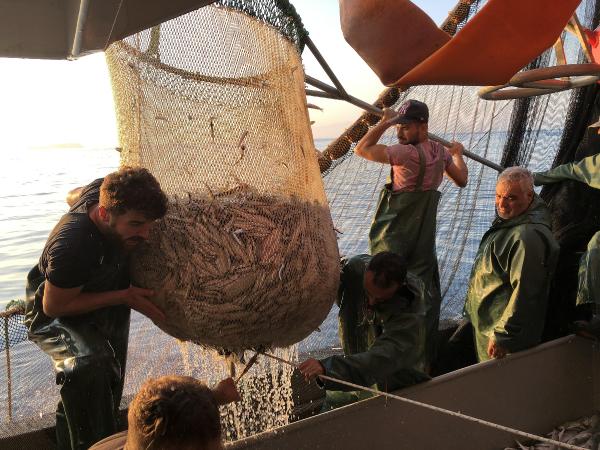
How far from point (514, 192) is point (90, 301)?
7.34 feet

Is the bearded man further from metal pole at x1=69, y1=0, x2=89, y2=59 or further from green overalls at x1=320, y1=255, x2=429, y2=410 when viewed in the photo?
green overalls at x1=320, y1=255, x2=429, y2=410

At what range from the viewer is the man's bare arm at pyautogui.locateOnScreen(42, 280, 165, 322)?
2.22 metres

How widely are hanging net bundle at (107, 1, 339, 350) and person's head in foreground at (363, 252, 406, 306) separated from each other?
0.45 metres

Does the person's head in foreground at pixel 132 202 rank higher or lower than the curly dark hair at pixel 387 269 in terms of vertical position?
higher

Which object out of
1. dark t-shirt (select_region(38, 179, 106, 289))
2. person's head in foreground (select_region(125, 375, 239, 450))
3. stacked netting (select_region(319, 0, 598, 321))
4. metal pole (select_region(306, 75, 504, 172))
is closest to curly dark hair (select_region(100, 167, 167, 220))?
dark t-shirt (select_region(38, 179, 106, 289))

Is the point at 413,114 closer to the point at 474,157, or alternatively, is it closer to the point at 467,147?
the point at 474,157

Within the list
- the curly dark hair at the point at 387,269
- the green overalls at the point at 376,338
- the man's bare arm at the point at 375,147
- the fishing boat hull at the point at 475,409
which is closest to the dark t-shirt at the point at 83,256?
the fishing boat hull at the point at 475,409

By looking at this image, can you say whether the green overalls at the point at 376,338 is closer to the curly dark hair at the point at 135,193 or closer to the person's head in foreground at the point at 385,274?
the person's head in foreground at the point at 385,274

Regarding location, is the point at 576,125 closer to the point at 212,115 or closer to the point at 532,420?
the point at 532,420

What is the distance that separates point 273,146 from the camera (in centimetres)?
224

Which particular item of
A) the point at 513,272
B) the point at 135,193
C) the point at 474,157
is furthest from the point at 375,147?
the point at 135,193

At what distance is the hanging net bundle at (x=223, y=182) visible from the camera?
2098 millimetres

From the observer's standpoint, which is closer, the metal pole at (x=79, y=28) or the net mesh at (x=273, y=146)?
the metal pole at (x=79, y=28)

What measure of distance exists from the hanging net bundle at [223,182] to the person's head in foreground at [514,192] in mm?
1548
